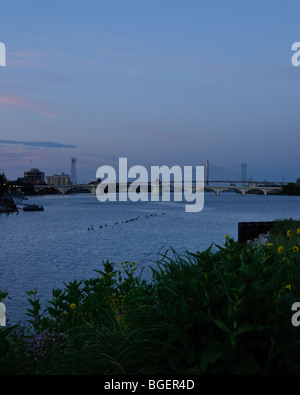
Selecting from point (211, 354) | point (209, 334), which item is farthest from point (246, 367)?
point (209, 334)

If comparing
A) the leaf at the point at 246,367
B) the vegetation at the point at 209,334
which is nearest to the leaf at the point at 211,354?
the vegetation at the point at 209,334

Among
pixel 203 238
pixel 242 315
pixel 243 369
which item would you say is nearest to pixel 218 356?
pixel 243 369

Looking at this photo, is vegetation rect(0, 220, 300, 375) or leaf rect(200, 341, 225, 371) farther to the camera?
vegetation rect(0, 220, 300, 375)

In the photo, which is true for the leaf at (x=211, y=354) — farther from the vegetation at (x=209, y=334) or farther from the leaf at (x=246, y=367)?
the leaf at (x=246, y=367)

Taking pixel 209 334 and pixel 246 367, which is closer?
pixel 246 367

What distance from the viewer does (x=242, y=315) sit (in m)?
4.62

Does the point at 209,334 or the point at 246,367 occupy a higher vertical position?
the point at 209,334

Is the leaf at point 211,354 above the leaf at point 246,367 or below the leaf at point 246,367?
above

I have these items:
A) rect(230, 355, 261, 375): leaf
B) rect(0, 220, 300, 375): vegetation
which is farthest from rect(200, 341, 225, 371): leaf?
rect(230, 355, 261, 375): leaf

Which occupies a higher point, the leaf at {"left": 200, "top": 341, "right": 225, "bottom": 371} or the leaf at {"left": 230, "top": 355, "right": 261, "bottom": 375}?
the leaf at {"left": 200, "top": 341, "right": 225, "bottom": 371}

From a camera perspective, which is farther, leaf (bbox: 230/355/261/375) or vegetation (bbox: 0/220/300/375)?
vegetation (bbox: 0/220/300/375)

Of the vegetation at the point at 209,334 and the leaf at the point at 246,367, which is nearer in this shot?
the leaf at the point at 246,367

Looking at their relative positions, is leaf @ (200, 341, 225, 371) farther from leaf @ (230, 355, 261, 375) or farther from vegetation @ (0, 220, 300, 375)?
leaf @ (230, 355, 261, 375)

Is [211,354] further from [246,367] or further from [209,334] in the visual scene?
[209,334]
